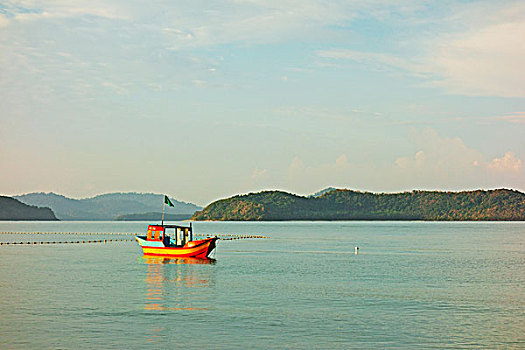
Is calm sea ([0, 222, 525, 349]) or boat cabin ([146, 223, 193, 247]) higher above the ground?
boat cabin ([146, 223, 193, 247])

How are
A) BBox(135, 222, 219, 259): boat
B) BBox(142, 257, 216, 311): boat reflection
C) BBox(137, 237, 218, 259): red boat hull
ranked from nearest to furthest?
BBox(142, 257, 216, 311): boat reflection < BBox(137, 237, 218, 259): red boat hull < BBox(135, 222, 219, 259): boat

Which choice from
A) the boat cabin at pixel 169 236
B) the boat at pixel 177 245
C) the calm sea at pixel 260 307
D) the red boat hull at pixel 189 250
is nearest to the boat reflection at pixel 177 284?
the calm sea at pixel 260 307

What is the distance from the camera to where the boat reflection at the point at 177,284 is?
46.7m

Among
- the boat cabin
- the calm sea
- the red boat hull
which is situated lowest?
→ the calm sea

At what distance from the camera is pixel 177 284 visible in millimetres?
59781

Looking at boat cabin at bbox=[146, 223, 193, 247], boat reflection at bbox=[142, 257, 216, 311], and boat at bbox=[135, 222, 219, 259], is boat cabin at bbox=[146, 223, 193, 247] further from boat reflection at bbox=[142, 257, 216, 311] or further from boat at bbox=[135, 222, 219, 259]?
boat reflection at bbox=[142, 257, 216, 311]

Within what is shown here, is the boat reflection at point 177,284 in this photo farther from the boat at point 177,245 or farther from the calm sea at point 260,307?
the boat at point 177,245

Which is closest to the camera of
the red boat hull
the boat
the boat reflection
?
the boat reflection

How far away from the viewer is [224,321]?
39406 millimetres

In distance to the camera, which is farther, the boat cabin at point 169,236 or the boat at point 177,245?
the boat cabin at point 169,236

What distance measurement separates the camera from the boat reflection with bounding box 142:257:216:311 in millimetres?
46719

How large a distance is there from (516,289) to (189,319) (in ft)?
106

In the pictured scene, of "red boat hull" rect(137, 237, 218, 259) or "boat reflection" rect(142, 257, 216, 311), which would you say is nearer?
"boat reflection" rect(142, 257, 216, 311)

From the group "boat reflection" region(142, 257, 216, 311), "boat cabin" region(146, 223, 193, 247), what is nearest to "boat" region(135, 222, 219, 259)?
"boat cabin" region(146, 223, 193, 247)
